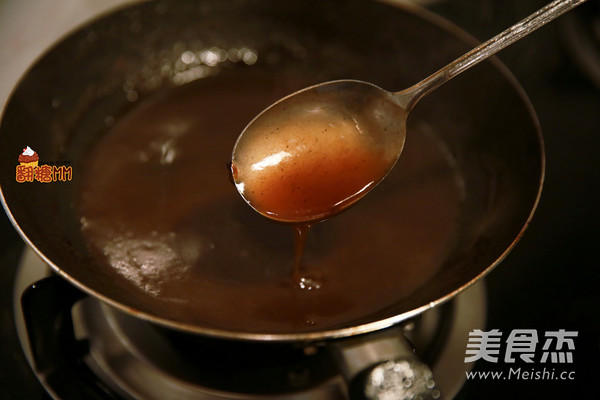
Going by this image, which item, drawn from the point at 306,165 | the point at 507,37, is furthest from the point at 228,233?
the point at 507,37

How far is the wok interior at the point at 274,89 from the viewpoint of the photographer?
85 centimetres

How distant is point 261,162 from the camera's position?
848 mm

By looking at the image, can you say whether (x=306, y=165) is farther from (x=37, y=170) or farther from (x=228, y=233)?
(x=37, y=170)

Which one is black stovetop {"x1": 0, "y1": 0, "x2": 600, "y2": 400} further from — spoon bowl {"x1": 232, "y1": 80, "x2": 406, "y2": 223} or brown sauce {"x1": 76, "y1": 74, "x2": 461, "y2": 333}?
spoon bowl {"x1": 232, "y1": 80, "x2": 406, "y2": 223}

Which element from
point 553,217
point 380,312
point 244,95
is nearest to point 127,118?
point 244,95

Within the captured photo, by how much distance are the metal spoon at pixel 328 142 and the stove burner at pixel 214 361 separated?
0.20 metres

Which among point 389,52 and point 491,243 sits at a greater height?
point 389,52

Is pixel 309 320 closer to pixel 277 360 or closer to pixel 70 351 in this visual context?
pixel 277 360

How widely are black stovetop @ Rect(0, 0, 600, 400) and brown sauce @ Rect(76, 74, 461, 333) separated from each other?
0.45 feet

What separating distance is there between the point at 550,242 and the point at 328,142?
43 cm

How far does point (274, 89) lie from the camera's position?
1171mm

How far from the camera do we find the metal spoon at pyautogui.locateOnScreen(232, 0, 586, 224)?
82cm

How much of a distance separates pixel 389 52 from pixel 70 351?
0.77 meters

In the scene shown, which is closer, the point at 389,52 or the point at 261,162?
the point at 261,162
